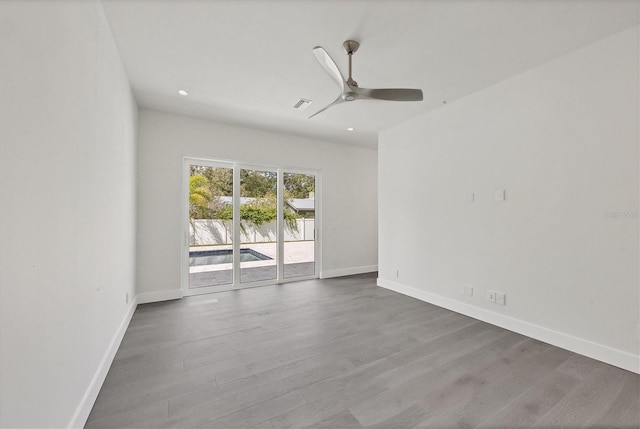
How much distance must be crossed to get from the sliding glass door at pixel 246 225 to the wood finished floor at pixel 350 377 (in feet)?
4.02

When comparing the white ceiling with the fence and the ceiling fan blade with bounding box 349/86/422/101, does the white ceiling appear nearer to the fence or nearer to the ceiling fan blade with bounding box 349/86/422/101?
the ceiling fan blade with bounding box 349/86/422/101

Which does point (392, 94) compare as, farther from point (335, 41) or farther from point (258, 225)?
point (258, 225)

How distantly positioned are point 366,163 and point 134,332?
4.93 m

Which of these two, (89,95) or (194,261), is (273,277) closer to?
(194,261)

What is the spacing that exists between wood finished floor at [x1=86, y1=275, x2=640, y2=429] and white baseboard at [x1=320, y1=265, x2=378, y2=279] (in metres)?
2.03

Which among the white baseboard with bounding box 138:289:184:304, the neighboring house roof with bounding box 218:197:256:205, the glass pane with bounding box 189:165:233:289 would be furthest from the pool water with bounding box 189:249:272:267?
the neighboring house roof with bounding box 218:197:256:205

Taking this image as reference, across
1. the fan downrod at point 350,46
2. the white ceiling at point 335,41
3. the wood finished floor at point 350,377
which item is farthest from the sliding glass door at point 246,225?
the fan downrod at point 350,46

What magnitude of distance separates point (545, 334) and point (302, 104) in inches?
148

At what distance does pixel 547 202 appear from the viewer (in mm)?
2650

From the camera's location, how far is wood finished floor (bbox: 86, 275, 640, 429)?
1671 mm

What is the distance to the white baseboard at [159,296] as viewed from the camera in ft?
12.5

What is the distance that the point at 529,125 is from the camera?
9.16 feet

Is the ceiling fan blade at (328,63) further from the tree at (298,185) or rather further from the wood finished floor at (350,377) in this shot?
the tree at (298,185)

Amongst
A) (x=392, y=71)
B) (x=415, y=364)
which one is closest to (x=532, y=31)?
(x=392, y=71)
